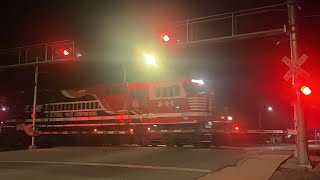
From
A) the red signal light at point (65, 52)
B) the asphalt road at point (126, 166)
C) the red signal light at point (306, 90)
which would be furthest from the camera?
the red signal light at point (65, 52)

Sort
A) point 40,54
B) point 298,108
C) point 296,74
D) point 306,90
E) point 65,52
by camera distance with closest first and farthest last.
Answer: point 306,90, point 296,74, point 298,108, point 65,52, point 40,54

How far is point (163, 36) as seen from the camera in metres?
18.1

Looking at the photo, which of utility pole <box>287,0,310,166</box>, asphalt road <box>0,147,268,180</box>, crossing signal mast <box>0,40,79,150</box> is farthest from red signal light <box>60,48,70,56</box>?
utility pole <box>287,0,310,166</box>

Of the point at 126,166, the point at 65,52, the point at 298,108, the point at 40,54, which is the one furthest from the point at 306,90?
the point at 40,54

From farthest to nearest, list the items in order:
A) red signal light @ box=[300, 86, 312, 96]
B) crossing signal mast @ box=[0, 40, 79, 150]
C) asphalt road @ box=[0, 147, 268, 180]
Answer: crossing signal mast @ box=[0, 40, 79, 150]
red signal light @ box=[300, 86, 312, 96]
asphalt road @ box=[0, 147, 268, 180]

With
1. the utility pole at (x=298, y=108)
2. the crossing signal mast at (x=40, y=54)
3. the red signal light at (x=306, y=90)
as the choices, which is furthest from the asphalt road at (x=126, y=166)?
the crossing signal mast at (x=40, y=54)

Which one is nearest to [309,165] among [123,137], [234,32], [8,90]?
[234,32]

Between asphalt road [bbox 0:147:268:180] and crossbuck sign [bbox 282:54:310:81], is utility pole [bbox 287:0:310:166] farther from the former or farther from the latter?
asphalt road [bbox 0:147:268:180]

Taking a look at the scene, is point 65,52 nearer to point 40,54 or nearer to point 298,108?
point 40,54

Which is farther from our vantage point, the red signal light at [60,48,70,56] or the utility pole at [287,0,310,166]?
the red signal light at [60,48,70,56]

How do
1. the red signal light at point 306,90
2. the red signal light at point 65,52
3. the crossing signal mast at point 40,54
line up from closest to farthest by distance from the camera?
the red signal light at point 306,90 → the red signal light at point 65,52 → the crossing signal mast at point 40,54

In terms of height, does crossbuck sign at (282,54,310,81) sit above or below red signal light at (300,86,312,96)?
above

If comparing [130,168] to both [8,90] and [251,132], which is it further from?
[8,90]

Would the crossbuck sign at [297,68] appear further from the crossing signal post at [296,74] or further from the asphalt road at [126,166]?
the asphalt road at [126,166]
